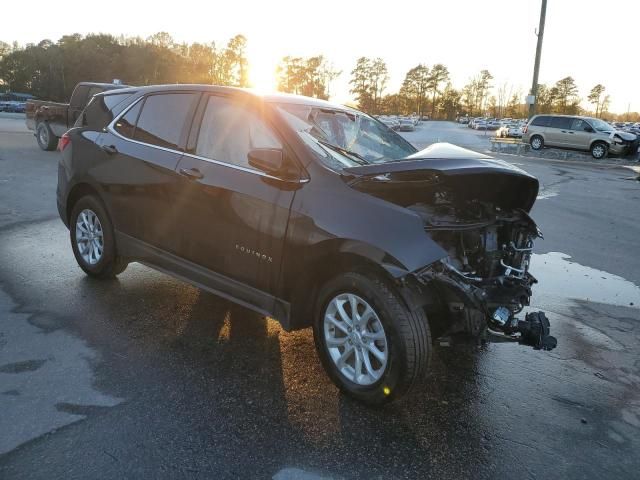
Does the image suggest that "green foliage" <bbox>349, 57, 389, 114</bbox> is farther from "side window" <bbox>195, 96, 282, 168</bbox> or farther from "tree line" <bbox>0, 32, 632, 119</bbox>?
"side window" <bbox>195, 96, 282, 168</bbox>

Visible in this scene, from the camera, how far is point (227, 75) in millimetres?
88812

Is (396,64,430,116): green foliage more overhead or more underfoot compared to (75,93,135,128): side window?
more overhead

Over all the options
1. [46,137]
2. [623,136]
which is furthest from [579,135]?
[46,137]

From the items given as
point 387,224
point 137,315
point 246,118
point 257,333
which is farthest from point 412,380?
point 137,315

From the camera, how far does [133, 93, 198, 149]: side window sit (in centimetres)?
432

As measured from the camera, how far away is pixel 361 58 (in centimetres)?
11875

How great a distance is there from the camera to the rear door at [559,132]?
2631cm

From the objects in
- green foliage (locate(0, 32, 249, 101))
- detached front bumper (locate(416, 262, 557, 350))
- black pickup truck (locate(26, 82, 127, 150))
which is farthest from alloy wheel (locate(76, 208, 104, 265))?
green foliage (locate(0, 32, 249, 101))

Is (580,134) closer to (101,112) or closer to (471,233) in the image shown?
(101,112)

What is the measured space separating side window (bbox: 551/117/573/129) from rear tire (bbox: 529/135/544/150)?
3.04ft

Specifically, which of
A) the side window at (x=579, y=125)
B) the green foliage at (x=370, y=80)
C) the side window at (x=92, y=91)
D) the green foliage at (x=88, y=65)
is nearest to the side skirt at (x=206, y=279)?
the side window at (x=92, y=91)

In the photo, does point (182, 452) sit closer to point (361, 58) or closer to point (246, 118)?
point (246, 118)

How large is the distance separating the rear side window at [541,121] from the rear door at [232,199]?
26628 mm

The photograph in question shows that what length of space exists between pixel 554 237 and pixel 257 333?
5882mm
